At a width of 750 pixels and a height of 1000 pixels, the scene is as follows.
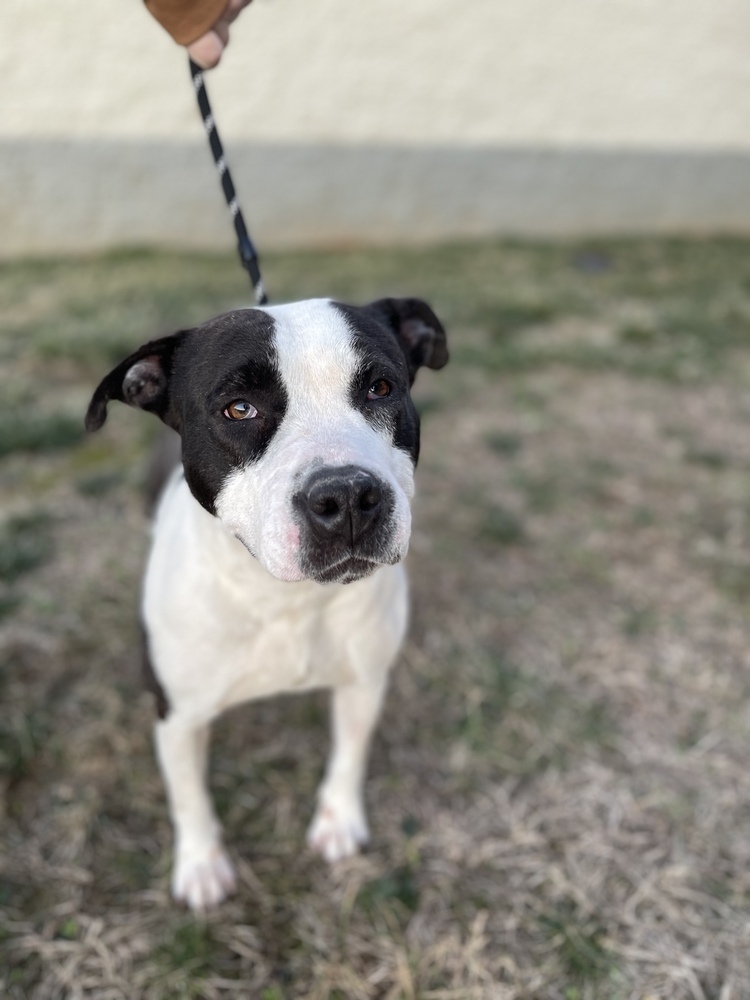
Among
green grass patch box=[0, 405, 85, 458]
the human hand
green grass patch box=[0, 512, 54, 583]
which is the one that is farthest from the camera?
green grass patch box=[0, 405, 85, 458]

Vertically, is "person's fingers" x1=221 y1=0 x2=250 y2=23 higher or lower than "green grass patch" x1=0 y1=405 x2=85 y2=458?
higher

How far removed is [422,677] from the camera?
332 centimetres

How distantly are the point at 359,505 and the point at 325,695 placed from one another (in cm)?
172

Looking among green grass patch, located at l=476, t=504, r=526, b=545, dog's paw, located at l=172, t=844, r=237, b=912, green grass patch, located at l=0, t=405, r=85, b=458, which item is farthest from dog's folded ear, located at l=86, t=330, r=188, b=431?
green grass patch, located at l=0, t=405, r=85, b=458

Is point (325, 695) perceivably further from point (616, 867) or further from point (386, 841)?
point (616, 867)

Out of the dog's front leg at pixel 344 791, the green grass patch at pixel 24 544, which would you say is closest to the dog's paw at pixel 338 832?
the dog's front leg at pixel 344 791

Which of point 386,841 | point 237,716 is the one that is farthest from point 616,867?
point 237,716

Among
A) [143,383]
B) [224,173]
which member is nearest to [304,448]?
[143,383]

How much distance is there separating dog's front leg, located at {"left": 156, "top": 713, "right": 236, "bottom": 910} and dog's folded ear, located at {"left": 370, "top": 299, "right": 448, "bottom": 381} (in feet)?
4.14

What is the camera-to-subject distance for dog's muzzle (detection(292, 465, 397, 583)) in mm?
1662

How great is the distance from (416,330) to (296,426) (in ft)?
2.36

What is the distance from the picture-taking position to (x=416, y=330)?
2.41 metres

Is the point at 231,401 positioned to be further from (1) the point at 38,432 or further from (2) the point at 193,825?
(1) the point at 38,432

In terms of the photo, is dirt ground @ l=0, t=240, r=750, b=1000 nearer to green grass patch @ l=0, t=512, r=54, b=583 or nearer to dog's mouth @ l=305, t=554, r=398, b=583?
green grass patch @ l=0, t=512, r=54, b=583
